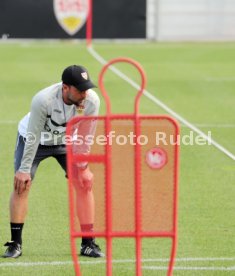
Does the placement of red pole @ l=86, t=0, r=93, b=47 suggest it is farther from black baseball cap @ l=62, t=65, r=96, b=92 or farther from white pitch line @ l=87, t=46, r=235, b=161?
black baseball cap @ l=62, t=65, r=96, b=92

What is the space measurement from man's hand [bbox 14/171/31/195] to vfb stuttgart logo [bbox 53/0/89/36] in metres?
24.8

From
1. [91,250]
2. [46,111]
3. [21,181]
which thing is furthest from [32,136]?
[91,250]

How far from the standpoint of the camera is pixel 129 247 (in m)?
10.5

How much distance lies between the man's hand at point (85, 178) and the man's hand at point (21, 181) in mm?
656

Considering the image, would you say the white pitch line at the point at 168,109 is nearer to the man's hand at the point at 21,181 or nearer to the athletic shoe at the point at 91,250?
the athletic shoe at the point at 91,250

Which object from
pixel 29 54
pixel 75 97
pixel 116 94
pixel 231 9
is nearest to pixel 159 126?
pixel 75 97

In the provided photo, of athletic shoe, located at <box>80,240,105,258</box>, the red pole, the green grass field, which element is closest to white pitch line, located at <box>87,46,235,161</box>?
the green grass field

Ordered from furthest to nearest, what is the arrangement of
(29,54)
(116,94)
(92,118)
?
(29,54) < (116,94) < (92,118)

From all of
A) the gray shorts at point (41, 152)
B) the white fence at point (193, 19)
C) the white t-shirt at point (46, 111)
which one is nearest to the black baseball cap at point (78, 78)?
the white t-shirt at point (46, 111)

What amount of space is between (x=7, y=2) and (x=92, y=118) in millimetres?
27191

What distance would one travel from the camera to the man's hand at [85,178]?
8602mm

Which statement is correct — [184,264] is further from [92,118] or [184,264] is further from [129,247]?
[92,118]

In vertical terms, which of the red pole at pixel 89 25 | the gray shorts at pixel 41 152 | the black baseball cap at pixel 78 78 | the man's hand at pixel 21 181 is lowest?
the man's hand at pixel 21 181

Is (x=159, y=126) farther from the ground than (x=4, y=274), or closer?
farther from the ground
